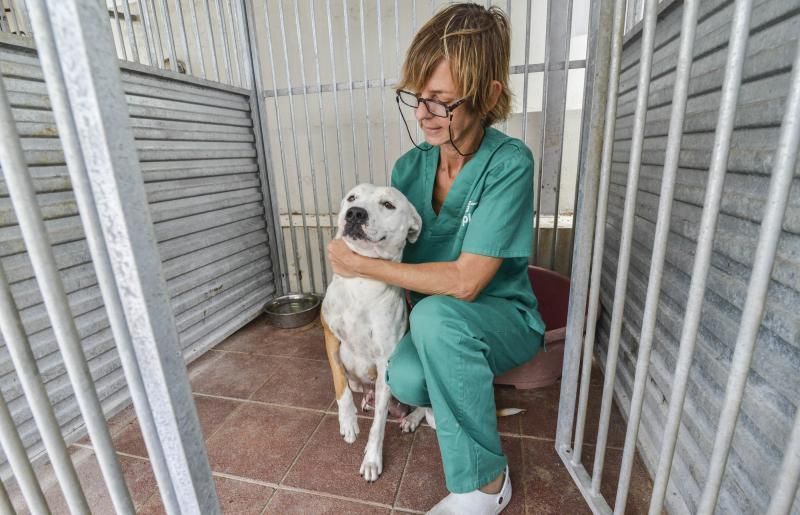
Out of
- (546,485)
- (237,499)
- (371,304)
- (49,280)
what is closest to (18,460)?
(49,280)

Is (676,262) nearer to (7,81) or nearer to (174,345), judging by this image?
(174,345)

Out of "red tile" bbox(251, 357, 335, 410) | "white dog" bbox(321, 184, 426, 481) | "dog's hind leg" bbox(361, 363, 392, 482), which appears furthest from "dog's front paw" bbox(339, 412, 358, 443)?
"red tile" bbox(251, 357, 335, 410)

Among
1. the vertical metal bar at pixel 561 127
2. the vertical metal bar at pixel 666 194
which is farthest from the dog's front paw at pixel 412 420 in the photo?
the vertical metal bar at pixel 561 127

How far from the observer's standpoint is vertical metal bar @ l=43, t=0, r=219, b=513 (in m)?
0.43

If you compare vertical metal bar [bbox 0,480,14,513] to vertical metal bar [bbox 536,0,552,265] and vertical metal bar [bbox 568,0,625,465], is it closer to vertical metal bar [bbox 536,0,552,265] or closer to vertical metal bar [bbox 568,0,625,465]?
vertical metal bar [bbox 568,0,625,465]

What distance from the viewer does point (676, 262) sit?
122cm

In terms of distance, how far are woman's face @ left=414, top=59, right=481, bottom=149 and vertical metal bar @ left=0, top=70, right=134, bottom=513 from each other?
39.3 inches

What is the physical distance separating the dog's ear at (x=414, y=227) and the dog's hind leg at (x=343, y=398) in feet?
1.61

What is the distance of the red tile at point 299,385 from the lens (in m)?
1.82

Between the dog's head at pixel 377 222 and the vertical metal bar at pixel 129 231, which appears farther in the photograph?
the dog's head at pixel 377 222

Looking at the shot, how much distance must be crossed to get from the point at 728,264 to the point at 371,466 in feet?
3.97

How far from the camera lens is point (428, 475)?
1.39m

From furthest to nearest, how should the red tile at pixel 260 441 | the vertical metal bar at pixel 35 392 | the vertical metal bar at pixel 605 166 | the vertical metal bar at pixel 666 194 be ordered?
the red tile at pixel 260 441 → the vertical metal bar at pixel 605 166 → the vertical metal bar at pixel 666 194 → the vertical metal bar at pixel 35 392

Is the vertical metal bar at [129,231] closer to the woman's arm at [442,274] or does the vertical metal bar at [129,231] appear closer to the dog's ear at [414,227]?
the woman's arm at [442,274]
